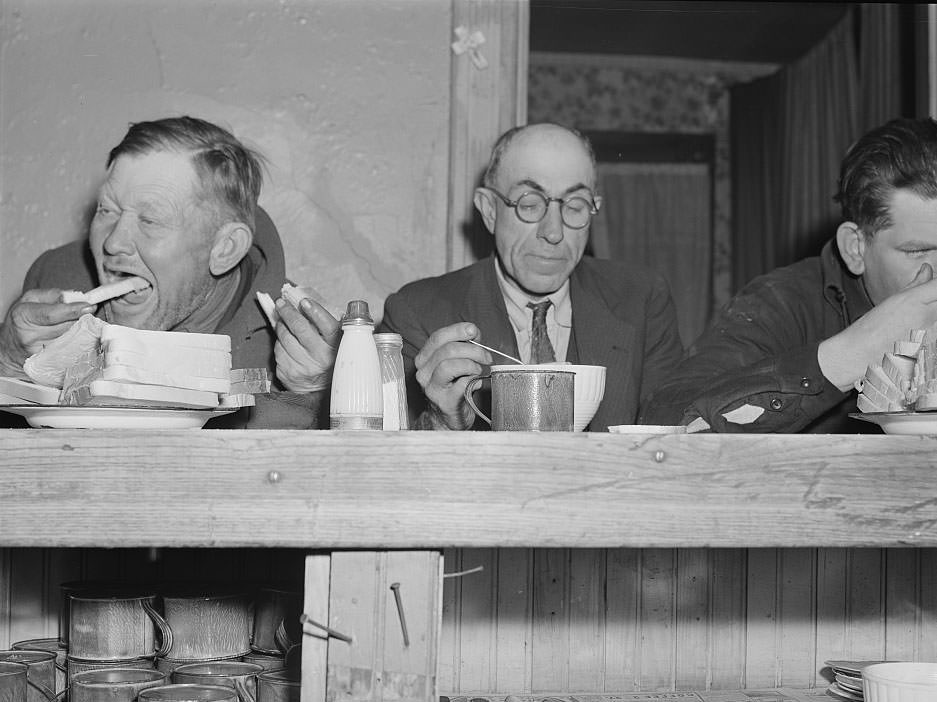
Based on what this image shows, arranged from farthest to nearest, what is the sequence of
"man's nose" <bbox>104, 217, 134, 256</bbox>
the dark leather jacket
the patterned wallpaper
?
1. the patterned wallpaper
2. "man's nose" <bbox>104, 217, 134, 256</bbox>
3. the dark leather jacket

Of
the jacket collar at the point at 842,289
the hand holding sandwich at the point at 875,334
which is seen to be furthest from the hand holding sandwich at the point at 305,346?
the jacket collar at the point at 842,289

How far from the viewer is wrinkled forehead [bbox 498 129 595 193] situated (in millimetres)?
2197

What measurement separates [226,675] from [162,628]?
13 centimetres

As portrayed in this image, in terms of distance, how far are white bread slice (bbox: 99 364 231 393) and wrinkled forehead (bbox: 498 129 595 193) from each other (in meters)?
1.15

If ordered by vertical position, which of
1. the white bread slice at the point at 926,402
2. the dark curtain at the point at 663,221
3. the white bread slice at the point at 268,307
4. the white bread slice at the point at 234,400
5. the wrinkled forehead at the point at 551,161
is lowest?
the white bread slice at the point at 234,400

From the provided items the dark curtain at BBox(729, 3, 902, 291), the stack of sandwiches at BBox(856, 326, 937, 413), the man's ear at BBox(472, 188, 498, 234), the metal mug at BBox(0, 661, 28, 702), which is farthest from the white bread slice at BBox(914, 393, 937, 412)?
the dark curtain at BBox(729, 3, 902, 291)

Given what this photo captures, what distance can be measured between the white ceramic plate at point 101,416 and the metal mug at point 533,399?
1.16 feet

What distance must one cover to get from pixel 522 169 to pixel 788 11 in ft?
10.5

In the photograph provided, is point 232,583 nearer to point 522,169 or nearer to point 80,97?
point 522,169

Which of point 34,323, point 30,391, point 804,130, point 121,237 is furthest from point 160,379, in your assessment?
point 804,130

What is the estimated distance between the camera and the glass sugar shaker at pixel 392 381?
133 centimetres

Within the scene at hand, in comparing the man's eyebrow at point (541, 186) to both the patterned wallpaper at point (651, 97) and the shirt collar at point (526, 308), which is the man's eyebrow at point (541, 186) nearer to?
the shirt collar at point (526, 308)

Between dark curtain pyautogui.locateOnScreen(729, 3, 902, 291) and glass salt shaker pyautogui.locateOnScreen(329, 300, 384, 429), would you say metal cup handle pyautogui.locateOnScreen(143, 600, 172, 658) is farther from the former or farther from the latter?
dark curtain pyautogui.locateOnScreen(729, 3, 902, 291)

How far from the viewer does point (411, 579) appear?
3.37 feet
